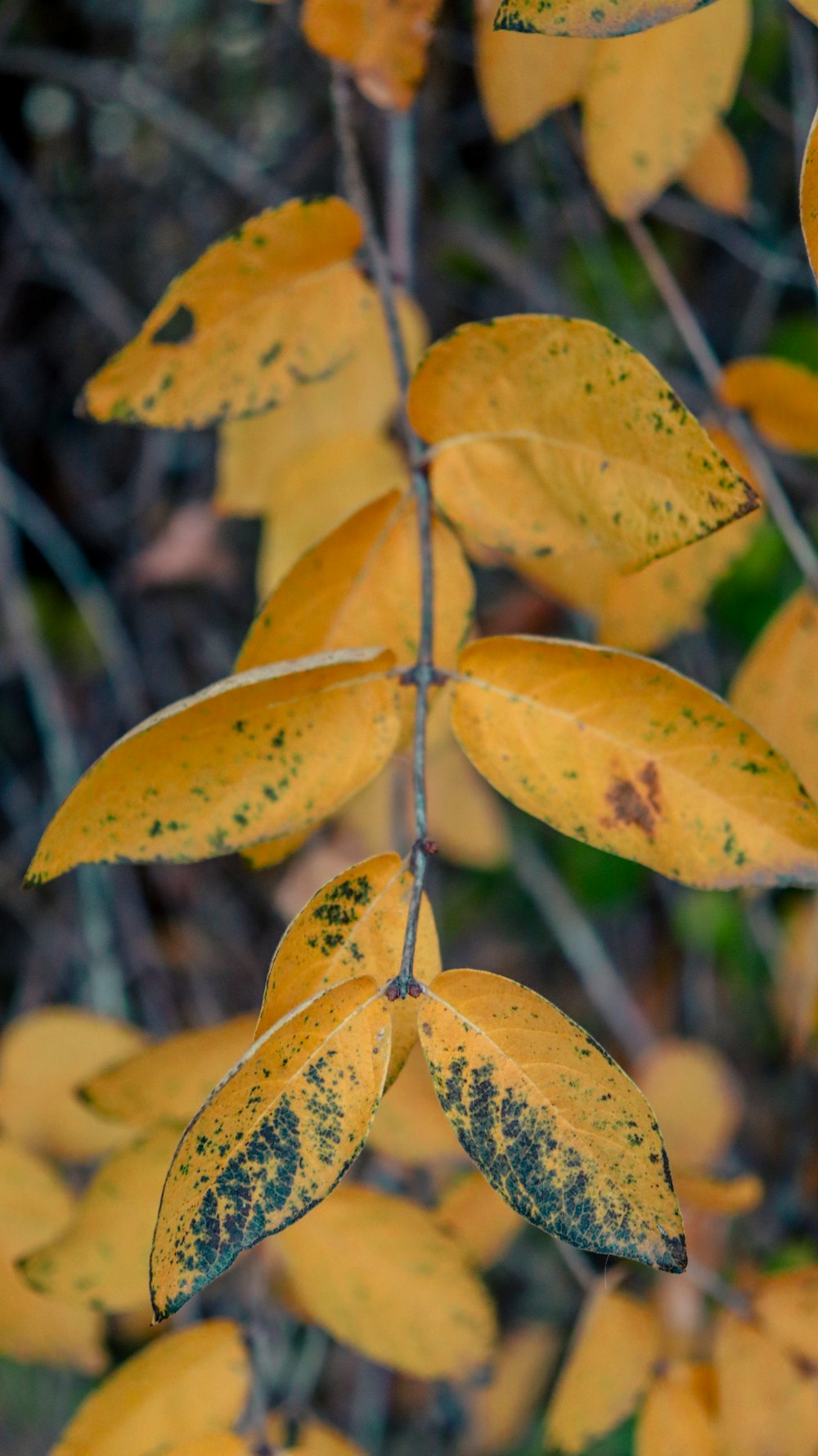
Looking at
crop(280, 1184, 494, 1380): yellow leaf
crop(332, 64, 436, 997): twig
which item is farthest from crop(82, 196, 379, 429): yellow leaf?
crop(280, 1184, 494, 1380): yellow leaf

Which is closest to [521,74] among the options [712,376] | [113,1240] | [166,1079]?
[712,376]

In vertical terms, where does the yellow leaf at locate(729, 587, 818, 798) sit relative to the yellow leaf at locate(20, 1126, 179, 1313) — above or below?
above

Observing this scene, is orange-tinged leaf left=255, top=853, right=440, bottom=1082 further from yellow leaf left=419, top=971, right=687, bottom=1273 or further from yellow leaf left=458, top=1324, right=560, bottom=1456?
yellow leaf left=458, top=1324, right=560, bottom=1456

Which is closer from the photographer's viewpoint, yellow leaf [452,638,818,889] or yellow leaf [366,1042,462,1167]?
yellow leaf [452,638,818,889]

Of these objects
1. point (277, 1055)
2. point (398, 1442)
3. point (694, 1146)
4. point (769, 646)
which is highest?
point (769, 646)

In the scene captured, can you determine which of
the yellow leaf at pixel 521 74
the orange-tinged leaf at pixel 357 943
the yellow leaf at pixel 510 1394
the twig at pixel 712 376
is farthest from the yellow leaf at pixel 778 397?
the yellow leaf at pixel 510 1394

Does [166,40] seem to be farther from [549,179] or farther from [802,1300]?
[802,1300]

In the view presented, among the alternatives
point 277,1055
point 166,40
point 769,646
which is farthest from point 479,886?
point 166,40
